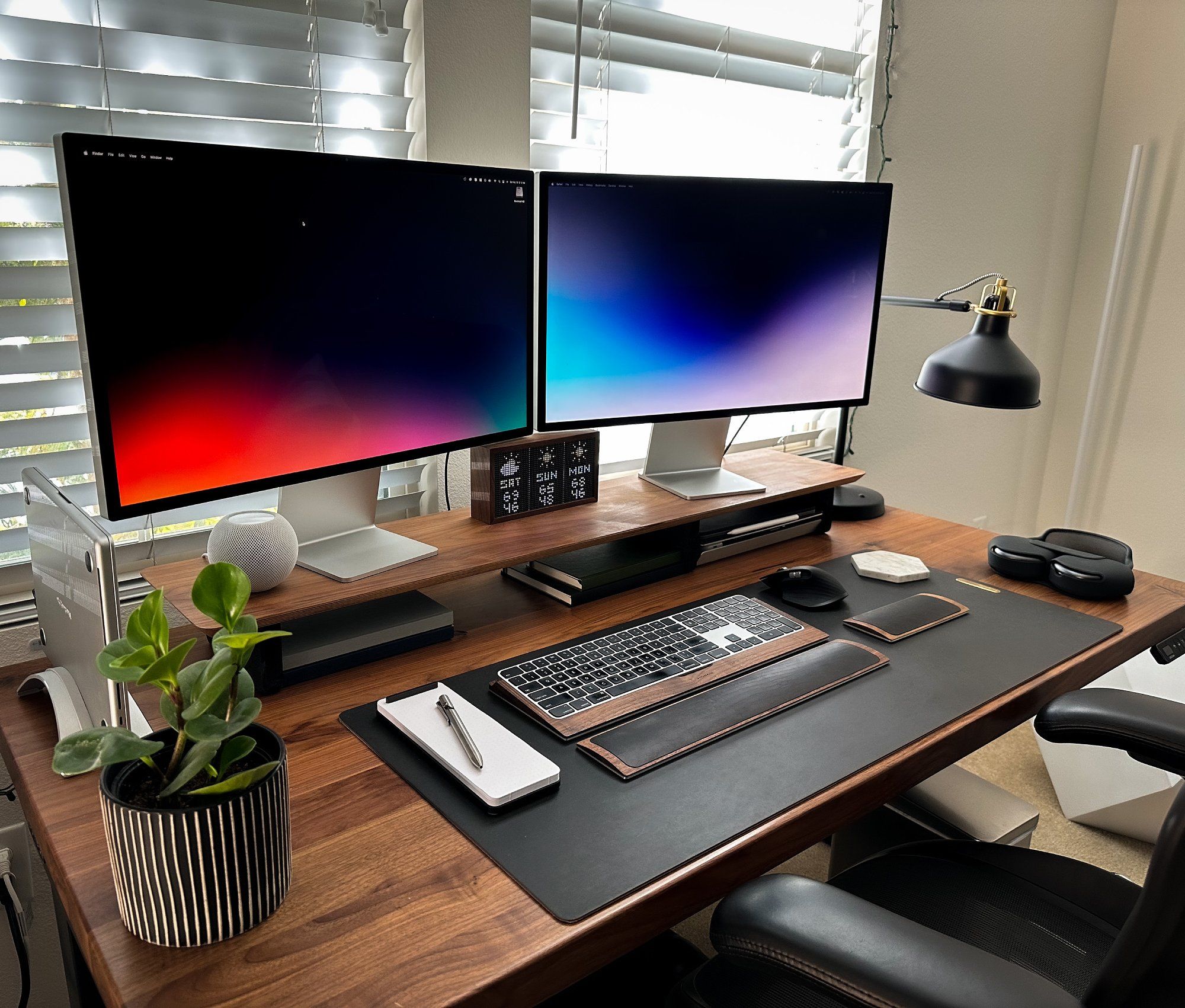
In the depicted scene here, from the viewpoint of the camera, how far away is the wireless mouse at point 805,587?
4.24 ft

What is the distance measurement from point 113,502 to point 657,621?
25.6 inches

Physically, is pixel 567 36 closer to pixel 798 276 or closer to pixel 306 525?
pixel 798 276

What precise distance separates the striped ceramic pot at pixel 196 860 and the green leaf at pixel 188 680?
0.05 meters

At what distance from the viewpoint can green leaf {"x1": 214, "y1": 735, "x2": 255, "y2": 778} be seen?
27.0 inches

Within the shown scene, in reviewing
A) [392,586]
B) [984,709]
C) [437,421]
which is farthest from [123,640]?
[984,709]

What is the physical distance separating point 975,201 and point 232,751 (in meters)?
2.29

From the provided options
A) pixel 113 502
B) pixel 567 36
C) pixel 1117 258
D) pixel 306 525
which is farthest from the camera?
pixel 1117 258

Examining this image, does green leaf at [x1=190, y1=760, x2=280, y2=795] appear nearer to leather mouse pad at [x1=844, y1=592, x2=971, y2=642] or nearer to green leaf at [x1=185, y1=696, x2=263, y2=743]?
green leaf at [x1=185, y1=696, x2=263, y2=743]

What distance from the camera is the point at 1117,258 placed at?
2578 millimetres

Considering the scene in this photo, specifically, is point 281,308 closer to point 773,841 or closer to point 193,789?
point 193,789

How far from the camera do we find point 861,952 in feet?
2.17

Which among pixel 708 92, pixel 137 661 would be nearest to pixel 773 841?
pixel 137 661

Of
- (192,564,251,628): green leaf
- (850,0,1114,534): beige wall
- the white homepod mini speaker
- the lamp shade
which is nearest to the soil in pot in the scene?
(192,564,251,628): green leaf

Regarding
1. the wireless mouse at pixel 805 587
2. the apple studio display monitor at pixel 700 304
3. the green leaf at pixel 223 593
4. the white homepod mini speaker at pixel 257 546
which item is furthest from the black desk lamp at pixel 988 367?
the green leaf at pixel 223 593
